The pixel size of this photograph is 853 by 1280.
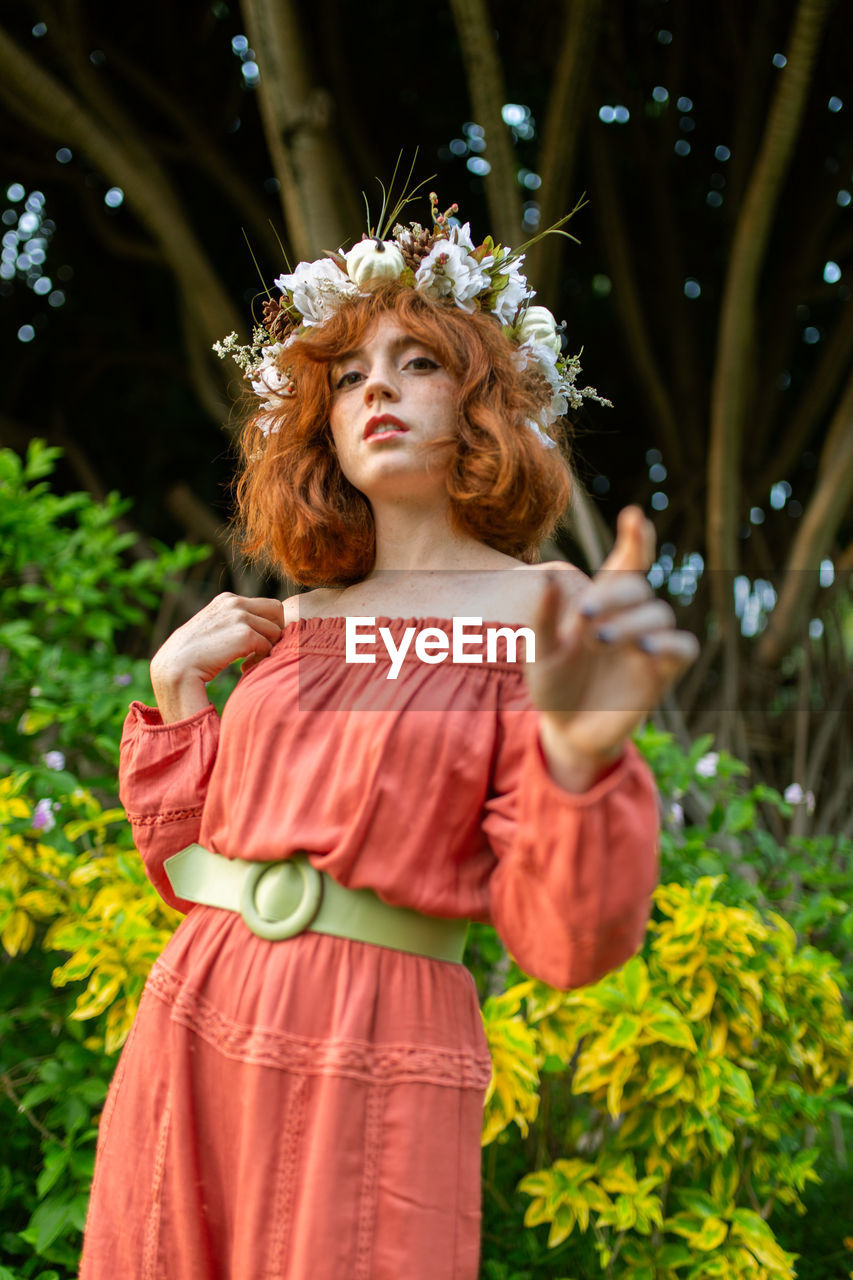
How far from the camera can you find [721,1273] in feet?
5.82

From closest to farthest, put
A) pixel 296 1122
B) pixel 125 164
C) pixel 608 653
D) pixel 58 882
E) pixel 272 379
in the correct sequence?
pixel 608 653 → pixel 296 1122 → pixel 272 379 → pixel 58 882 → pixel 125 164

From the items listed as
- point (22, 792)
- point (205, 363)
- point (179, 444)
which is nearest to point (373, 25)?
point (205, 363)

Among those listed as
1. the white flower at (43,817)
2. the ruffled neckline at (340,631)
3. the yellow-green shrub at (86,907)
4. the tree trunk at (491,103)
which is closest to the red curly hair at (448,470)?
the ruffled neckline at (340,631)

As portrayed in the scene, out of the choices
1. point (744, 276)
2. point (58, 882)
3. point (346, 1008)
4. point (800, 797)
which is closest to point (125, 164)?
point (744, 276)

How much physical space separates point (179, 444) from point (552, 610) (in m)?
4.30

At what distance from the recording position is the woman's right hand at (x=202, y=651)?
4.27 feet

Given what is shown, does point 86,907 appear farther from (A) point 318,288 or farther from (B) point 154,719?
(A) point 318,288

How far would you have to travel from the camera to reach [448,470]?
125 centimetres

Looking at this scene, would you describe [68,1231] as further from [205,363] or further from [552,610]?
[205,363]

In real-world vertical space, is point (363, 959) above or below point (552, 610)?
below

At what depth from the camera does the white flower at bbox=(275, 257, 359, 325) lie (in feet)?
4.32

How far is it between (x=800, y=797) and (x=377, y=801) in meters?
2.88

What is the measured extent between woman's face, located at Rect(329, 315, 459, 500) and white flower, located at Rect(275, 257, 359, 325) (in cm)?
9

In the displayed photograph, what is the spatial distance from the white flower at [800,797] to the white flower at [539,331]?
8.23ft
